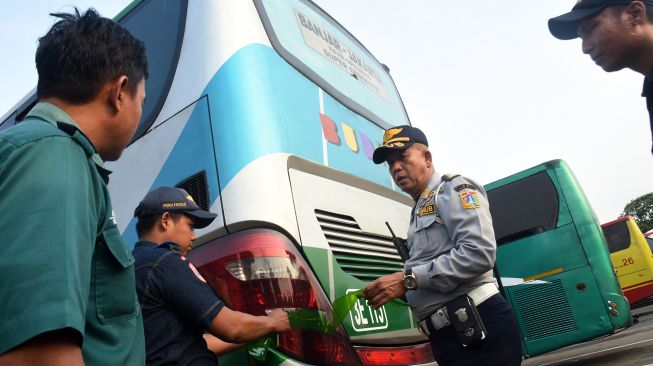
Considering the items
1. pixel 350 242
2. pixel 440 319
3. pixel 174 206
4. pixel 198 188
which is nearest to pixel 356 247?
pixel 350 242

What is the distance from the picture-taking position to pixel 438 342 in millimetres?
2035

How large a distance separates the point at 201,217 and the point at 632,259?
1147 cm

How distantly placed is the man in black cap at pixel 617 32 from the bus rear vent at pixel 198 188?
1428 millimetres

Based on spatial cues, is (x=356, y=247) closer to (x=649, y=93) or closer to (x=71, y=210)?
(x=649, y=93)

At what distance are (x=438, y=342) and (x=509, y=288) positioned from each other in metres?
3.58

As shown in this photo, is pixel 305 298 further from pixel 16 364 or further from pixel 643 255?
pixel 643 255

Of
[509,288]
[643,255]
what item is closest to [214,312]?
[509,288]

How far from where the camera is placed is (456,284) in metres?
1.96

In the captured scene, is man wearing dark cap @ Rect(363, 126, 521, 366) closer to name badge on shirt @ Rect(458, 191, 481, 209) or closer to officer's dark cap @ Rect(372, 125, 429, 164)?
name badge on shirt @ Rect(458, 191, 481, 209)

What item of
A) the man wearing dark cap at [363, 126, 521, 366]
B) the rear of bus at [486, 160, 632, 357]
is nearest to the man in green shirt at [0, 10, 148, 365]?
the man wearing dark cap at [363, 126, 521, 366]

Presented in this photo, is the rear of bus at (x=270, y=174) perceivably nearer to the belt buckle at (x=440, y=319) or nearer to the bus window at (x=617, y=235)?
the belt buckle at (x=440, y=319)

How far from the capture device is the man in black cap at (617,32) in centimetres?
149

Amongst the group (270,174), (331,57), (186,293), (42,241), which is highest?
(331,57)

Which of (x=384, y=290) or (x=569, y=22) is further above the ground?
(x=569, y=22)
